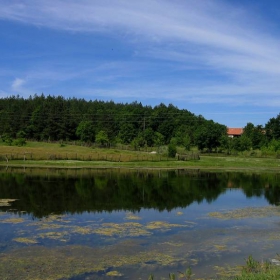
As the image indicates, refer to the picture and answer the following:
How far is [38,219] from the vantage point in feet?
74.9

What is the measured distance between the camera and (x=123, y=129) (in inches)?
4345

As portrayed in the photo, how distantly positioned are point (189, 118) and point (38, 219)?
356 feet

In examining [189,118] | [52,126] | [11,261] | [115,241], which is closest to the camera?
[11,261]

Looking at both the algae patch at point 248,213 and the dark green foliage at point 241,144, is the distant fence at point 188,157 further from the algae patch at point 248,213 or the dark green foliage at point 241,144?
the algae patch at point 248,213

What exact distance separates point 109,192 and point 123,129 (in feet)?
250

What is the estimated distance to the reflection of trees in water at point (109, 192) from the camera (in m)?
28.0

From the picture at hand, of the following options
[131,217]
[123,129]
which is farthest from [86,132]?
[131,217]

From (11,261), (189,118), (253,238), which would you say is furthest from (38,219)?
(189,118)

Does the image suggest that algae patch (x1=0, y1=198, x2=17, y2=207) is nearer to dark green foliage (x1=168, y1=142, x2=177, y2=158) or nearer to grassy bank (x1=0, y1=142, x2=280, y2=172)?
grassy bank (x1=0, y1=142, x2=280, y2=172)

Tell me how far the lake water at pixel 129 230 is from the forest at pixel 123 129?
177 feet

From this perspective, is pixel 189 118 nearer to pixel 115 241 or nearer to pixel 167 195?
pixel 167 195

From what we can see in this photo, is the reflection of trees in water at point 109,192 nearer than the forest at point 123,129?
Yes

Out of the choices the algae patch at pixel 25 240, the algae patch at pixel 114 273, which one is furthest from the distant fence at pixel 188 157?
the algae patch at pixel 114 273

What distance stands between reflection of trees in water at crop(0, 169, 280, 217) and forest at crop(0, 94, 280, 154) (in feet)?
145
